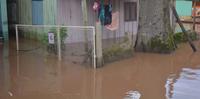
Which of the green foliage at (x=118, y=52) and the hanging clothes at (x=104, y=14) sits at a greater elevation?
the hanging clothes at (x=104, y=14)

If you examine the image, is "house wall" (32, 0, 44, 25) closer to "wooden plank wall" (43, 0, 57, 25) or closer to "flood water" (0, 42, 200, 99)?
"wooden plank wall" (43, 0, 57, 25)

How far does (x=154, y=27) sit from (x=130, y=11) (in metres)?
5.18

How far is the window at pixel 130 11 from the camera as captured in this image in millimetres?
17391

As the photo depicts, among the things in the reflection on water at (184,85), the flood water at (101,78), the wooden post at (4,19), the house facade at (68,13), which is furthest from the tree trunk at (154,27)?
the wooden post at (4,19)

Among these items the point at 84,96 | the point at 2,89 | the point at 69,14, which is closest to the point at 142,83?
the point at 84,96

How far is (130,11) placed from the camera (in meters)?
17.7

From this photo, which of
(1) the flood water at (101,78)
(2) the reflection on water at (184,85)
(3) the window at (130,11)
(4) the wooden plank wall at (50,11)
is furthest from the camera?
(3) the window at (130,11)

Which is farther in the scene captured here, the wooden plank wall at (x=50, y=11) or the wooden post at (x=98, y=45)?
the wooden plank wall at (x=50, y=11)

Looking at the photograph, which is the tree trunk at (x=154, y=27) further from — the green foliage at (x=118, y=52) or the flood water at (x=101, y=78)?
the green foliage at (x=118, y=52)

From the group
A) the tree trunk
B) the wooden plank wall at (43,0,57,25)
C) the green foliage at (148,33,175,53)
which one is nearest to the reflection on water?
the green foliage at (148,33,175,53)

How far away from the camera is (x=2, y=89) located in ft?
25.1

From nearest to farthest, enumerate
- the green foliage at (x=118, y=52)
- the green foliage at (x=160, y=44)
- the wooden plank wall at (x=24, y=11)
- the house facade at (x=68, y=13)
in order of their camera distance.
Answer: the green foliage at (x=118, y=52), the green foliage at (x=160, y=44), the house facade at (x=68, y=13), the wooden plank wall at (x=24, y=11)

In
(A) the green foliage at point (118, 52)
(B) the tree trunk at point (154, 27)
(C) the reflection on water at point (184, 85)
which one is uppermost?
(B) the tree trunk at point (154, 27)

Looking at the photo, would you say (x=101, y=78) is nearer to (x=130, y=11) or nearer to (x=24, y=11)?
(x=24, y=11)
